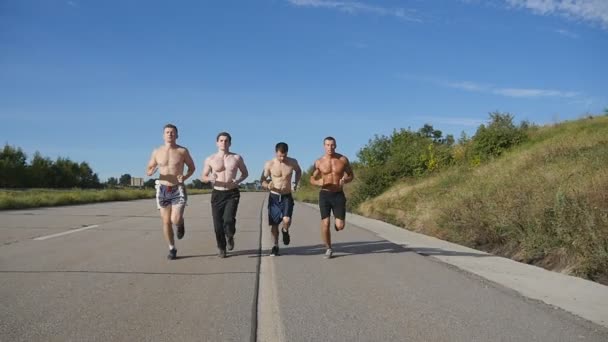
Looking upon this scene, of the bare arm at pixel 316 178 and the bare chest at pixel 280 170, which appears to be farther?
the bare chest at pixel 280 170

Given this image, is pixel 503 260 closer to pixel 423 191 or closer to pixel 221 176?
pixel 221 176

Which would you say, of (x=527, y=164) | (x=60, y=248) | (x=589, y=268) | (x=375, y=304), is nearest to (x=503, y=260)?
(x=589, y=268)

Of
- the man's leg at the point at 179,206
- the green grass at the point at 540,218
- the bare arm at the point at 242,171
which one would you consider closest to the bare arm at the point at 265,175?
the bare arm at the point at 242,171

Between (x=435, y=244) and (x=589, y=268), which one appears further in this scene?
(x=435, y=244)

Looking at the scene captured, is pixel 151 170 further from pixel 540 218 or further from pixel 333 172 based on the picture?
pixel 540 218

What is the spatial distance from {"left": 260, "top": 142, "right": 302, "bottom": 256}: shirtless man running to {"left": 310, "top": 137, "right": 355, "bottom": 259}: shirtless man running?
1.56 ft

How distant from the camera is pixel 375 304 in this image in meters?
5.83

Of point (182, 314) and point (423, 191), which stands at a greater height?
point (423, 191)

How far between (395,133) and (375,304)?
4709 cm

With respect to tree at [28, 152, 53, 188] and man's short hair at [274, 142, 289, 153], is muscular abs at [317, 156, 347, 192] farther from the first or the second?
tree at [28, 152, 53, 188]

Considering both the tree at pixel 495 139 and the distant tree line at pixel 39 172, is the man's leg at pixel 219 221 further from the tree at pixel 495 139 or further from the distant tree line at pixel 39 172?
the distant tree line at pixel 39 172

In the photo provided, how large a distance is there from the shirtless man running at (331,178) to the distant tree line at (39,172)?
78.6m

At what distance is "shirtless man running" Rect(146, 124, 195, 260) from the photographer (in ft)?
29.4

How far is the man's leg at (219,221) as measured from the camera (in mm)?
9141
